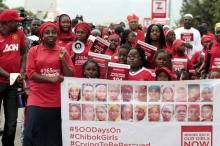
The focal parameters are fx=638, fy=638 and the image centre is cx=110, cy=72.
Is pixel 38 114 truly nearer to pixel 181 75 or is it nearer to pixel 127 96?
pixel 127 96

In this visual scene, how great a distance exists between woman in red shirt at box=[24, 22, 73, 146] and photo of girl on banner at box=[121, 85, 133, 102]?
Result: 0.67 m

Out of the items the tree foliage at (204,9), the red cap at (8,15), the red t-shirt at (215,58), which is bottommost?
the red t-shirt at (215,58)

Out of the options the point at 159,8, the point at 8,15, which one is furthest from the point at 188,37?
the point at 8,15

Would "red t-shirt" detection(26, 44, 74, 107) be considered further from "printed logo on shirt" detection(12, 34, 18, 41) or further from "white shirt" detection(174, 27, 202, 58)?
"white shirt" detection(174, 27, 202, 58)

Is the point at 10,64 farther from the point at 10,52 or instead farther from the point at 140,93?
the point at 140,93

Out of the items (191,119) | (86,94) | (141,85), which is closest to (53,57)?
(86,94)

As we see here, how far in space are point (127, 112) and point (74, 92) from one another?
2.11 feet

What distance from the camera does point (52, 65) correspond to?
7.35m

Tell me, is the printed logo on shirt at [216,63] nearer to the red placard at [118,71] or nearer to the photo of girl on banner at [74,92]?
the red placard at [118,71]

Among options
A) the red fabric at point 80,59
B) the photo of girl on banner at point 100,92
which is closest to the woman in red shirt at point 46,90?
the photo of girl on banner at point 100,92

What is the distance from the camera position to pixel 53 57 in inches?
290

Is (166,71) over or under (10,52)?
under

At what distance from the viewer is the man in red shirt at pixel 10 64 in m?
8.55

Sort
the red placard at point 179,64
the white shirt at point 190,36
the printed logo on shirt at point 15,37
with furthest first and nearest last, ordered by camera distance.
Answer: the white shirt at point 190,36 → the red placard at point 179,64 → the printed logo on shirt at point 15,37
